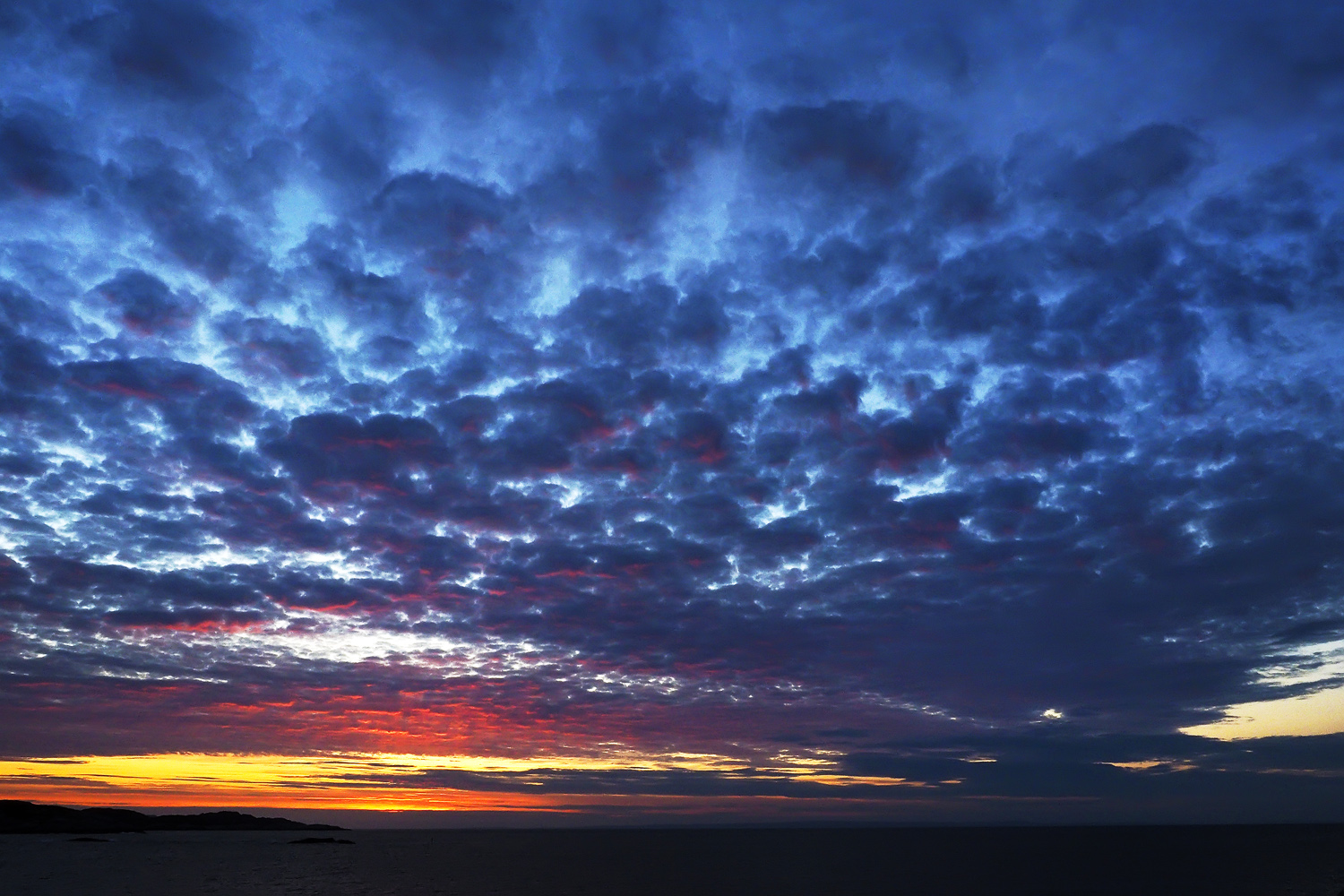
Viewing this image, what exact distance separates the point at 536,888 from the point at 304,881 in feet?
114

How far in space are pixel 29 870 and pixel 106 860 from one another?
1031 inches

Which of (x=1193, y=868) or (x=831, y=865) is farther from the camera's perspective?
Answer: (x=831, y=865)

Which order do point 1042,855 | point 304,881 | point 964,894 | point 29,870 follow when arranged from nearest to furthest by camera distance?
point 964,894, point 304,881, point 29,870, point 1042,855

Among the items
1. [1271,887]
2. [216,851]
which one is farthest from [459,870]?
[1271,887]

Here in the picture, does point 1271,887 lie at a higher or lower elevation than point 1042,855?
higher

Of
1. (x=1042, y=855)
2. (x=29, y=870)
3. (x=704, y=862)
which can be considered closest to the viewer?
(x=29, y=870)

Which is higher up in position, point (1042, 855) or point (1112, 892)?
point (1112, 892)

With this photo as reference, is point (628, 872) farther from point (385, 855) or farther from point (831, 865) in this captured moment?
point (385, 855)

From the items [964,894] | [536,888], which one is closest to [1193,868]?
[964,894]

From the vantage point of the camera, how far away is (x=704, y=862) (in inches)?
5876

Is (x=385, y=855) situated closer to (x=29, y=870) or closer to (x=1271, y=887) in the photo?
(x=29, y=870)

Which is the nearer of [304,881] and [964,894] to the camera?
[964,894]

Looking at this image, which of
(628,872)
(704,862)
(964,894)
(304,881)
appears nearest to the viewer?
(964,894)

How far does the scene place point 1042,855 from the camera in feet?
559
